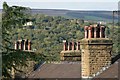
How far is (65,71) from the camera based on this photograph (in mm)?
30125

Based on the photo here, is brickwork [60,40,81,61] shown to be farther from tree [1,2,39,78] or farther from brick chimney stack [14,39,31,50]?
tree [1,2,39,78]

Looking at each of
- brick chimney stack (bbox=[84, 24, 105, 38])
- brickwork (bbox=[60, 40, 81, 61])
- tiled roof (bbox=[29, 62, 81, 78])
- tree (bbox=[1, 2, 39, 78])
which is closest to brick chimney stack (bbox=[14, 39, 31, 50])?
tiled roof (bbox=[29, 62, 81, 78])

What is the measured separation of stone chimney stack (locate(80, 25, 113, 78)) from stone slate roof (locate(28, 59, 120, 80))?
694 millimetres

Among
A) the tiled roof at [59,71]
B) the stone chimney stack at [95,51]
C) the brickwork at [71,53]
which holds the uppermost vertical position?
the stone chimney stack at [95,51]

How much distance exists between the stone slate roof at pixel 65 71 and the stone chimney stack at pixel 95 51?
694mm

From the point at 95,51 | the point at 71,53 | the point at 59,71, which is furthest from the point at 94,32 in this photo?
the point at 71,53

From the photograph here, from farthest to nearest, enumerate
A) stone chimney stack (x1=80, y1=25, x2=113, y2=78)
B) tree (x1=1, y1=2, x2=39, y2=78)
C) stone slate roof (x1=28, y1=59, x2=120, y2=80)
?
stone chimney stack (x1=80, y1=25, x2=113, y2=78) < stone slate roof (x1=28, y1=59, x2=120, y2=80) < tree (x1=1, y1=2, x2=39, y2=78)

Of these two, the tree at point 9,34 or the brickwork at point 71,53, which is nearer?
the tree at point 9,34

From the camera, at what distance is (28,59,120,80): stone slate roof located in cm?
2475

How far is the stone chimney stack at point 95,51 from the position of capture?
2588 centimetres

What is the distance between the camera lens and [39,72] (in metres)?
33.6

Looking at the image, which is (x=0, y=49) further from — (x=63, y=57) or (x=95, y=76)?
(x=63, y=57)

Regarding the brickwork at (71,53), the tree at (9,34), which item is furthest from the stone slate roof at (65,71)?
the tree at (9,34)

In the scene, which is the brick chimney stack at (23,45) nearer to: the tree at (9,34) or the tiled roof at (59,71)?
the tiled roof at (59,71)
